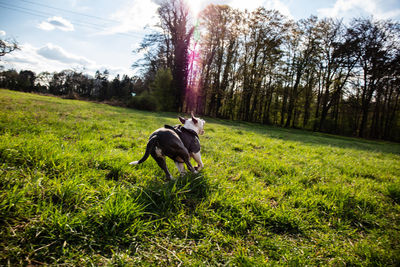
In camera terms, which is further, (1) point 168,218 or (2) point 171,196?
(2) point 171,196

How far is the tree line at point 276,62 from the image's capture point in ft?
88.3

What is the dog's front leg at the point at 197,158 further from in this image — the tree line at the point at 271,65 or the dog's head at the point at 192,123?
the tree line at the point at 271,65

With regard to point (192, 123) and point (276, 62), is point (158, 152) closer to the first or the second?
point (192, 123)

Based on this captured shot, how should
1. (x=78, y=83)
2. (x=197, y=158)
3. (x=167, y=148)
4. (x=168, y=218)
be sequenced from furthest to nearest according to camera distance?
(x=78, y=83), (x=197, y=158), (x=167, y=148), (x=168, y=218)

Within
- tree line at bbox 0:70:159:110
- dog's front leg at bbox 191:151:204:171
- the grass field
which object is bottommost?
the grass field

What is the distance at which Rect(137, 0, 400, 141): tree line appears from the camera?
88.3 ft

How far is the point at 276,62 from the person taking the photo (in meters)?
28.6

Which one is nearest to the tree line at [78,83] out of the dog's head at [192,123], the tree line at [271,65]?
the tree line at [271,65]

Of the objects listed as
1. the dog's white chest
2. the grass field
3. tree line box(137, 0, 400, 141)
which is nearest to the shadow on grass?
the grass field

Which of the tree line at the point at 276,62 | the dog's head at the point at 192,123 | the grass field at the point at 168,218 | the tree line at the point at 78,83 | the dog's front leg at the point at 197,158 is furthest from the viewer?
the tree line at the point at 78,83

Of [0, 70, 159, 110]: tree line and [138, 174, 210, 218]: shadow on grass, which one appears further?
[0, 70, 159, 110]: tree line

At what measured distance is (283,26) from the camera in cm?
2744

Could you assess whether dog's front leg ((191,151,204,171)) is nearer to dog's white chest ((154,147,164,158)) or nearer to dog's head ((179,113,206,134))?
dog's head ((179,113,206,134))

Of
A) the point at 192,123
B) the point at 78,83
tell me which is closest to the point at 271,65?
the point at 192,123
